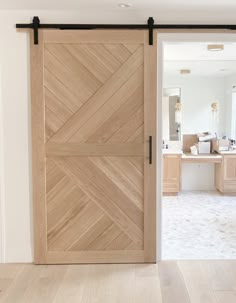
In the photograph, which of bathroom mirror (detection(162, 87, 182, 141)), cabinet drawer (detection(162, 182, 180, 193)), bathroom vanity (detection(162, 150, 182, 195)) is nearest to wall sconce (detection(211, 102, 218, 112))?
bathroom mirror (detection(162, 87, 182, 141))

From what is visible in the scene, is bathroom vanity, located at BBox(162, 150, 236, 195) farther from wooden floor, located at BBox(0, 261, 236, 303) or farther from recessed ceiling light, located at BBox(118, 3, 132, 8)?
recessed ceiling light, located at BBox(118, 3, 132, 8)

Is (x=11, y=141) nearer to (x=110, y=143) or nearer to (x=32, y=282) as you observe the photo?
(x=110, y=143)

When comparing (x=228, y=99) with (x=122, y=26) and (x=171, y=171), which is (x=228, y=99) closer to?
(x=171, y=171)

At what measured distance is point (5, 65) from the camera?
372 cm

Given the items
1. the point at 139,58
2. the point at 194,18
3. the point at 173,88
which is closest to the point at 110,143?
Result: the point at 139,58

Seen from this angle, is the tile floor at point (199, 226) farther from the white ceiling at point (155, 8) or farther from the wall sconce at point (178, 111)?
the white ceiling at point (155, 8)

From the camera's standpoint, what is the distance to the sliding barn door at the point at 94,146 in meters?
3.72

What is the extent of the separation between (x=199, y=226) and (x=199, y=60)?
2509 millimetres

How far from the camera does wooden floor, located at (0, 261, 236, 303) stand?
125 inches

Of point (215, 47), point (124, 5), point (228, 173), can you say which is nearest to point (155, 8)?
point (124, 5)

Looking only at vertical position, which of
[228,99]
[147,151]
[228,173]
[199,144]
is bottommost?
[228,173]

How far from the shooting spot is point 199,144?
26.1 feet

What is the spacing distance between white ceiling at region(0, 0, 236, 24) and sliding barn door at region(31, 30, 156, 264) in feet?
0.58

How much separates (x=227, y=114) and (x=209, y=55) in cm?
256
